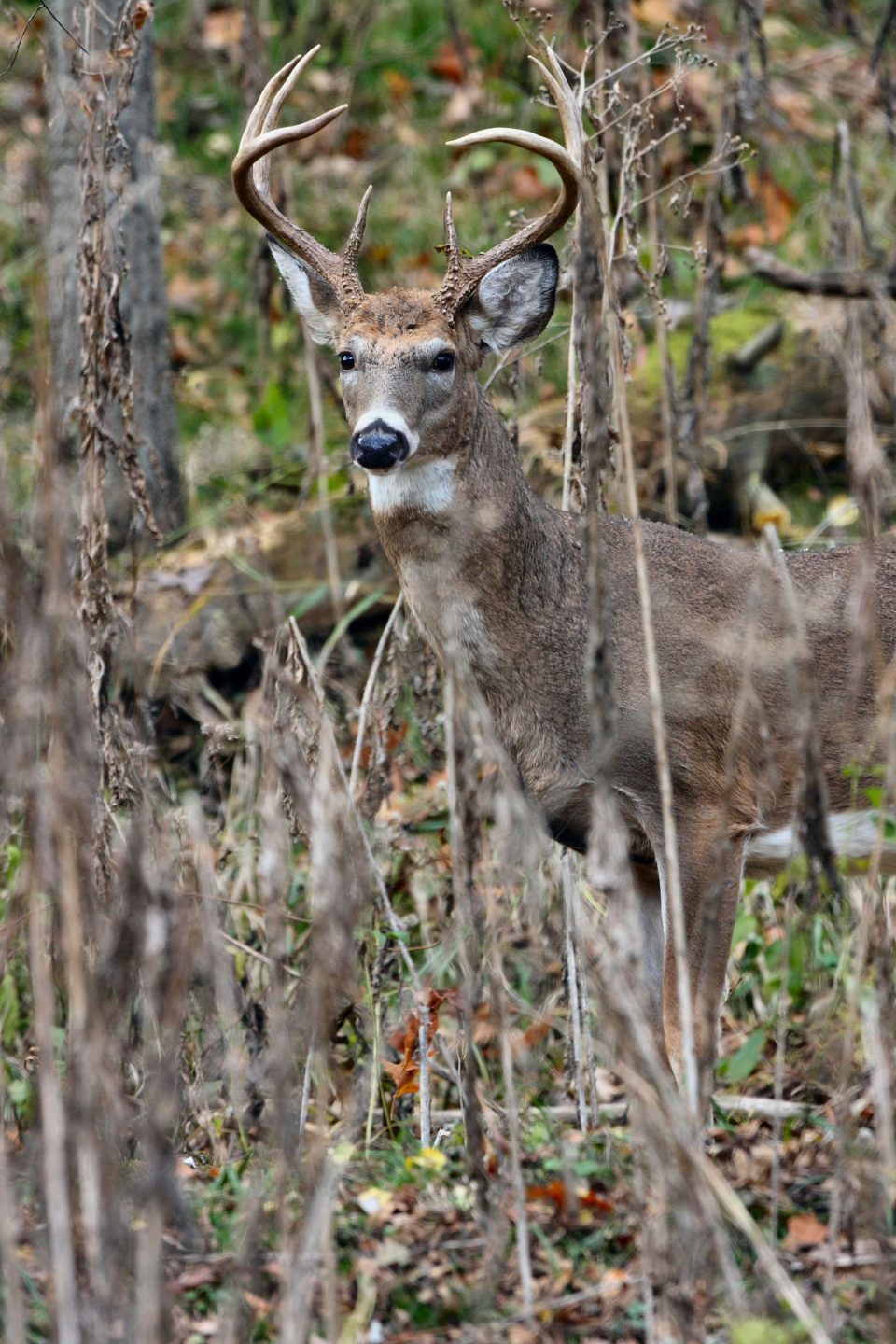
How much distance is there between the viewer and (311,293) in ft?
18.7

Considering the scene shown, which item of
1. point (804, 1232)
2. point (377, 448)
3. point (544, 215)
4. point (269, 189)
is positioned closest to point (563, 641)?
point (377, 448)

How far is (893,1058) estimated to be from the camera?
3812 mm

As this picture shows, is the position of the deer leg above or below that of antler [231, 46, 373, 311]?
below

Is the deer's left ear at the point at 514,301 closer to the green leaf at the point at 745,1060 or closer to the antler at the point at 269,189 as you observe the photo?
the antler at the point at 269,189

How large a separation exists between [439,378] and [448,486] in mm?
323

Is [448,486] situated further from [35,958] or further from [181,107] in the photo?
[181,107]

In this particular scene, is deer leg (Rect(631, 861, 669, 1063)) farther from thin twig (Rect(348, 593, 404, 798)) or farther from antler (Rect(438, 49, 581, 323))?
antler (Rect(438, 49, 581, 323))

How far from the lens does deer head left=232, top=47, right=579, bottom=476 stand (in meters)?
5.07

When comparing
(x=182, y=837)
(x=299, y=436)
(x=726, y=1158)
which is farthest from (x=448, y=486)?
(x=299, y=436)

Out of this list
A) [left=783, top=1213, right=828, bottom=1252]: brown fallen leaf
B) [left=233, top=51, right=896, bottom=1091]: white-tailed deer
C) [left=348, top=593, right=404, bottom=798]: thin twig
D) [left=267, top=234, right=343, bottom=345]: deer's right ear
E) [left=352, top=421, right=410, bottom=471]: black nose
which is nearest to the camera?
[left=783, top=1213, right=828, bottom=1252]: brown fallen leaf

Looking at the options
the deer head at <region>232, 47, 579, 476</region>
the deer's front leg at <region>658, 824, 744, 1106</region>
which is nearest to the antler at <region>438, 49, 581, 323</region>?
the deer head at <region>232, 47, 579, 476</region>

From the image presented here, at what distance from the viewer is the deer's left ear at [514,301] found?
5422 mm

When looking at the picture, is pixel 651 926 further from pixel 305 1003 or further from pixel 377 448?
pixel 305 1003

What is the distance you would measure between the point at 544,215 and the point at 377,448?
0.98m
